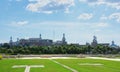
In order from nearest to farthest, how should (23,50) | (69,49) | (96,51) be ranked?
(23,50) → (69,49) → (96,51)

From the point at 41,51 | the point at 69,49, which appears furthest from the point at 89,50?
the point at 41,51

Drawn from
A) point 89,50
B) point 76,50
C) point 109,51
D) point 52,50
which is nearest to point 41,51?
point 52,50

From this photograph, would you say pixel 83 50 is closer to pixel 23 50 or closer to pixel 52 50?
pixel 52 50

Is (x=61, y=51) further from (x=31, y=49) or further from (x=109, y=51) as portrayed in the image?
(x=109, y=51)

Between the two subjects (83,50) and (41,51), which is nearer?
(41,51)

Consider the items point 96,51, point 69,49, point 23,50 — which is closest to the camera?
point 23,50

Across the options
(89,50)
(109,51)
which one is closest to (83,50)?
(89,50)

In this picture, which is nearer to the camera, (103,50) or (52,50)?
(52,50)

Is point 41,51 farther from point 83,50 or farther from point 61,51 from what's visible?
point 83,50
